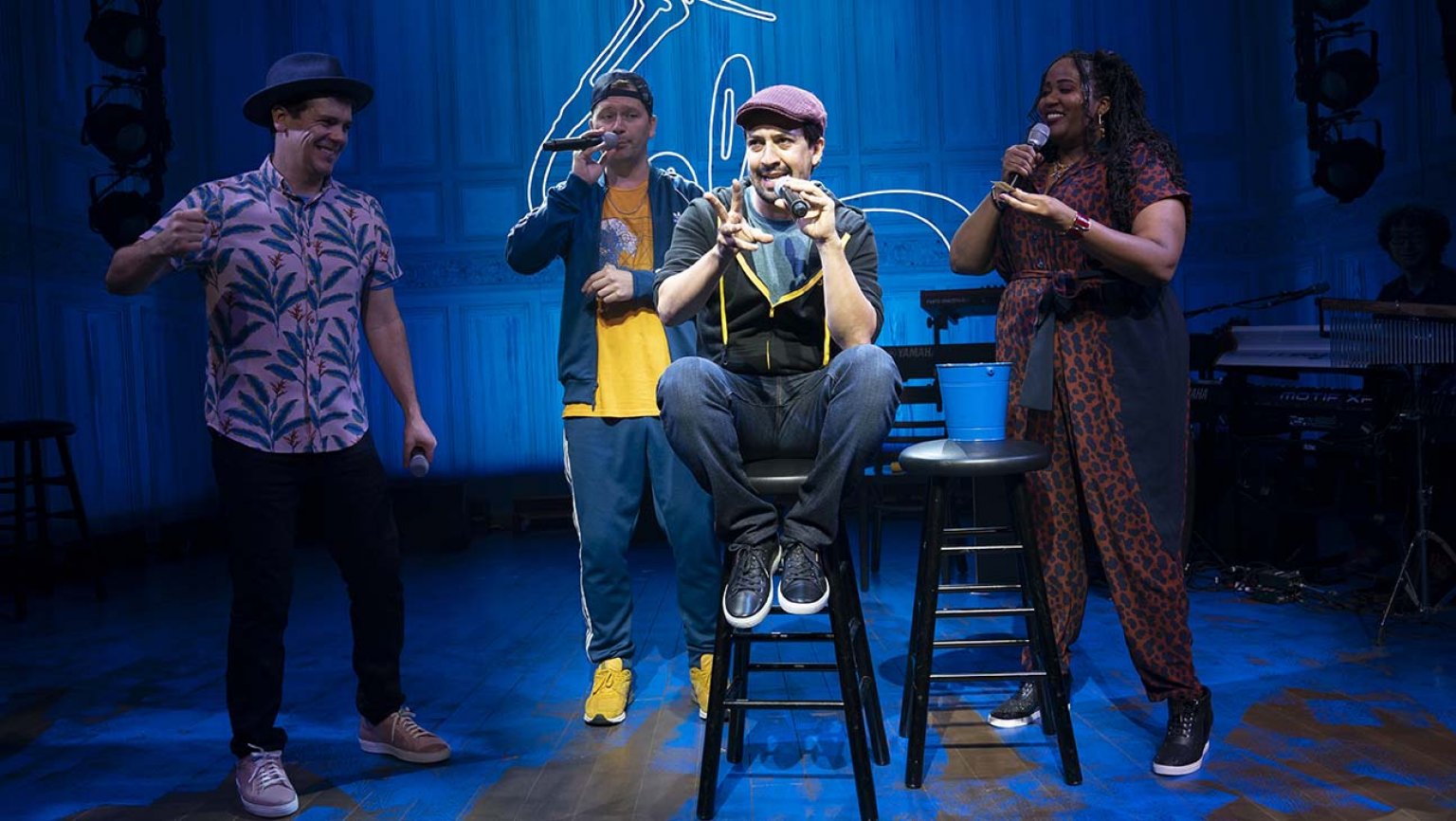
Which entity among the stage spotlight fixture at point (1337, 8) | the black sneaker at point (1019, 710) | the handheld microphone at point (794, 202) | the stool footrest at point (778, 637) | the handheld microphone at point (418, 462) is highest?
the stage spotlight fixture at point (1337, 8)

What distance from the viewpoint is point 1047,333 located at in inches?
106

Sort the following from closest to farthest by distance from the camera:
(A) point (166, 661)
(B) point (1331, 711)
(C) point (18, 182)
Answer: (B) point (1331, 711), (A) point (166, 661), (C) point (18, 182)

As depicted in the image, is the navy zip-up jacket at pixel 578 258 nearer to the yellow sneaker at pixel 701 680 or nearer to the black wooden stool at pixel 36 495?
the yellow sneaker at pixel 701 680

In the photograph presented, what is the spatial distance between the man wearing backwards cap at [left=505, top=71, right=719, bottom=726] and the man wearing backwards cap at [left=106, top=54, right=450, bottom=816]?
0.62 meters

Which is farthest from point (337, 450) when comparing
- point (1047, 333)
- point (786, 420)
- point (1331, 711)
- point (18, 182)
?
point (18, 182)

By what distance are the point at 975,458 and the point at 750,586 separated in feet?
1.81

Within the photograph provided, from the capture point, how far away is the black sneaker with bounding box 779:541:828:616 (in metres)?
2.17

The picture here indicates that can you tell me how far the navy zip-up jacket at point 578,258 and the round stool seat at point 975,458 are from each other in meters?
0.99

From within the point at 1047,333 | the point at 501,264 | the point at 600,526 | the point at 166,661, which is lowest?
the point at 166,661

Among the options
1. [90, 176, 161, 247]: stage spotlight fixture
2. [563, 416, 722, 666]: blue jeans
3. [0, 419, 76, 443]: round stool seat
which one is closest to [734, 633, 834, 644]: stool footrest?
[563, 416, 722, 666]: blue jeans

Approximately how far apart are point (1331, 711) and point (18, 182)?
736 cm

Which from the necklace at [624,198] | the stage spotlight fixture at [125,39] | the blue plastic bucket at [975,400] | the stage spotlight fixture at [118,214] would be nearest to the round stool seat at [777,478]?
the blue plastic bucket at [975,400]

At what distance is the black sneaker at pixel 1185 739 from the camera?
2.58 metres

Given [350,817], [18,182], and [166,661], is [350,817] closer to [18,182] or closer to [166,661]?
[166,661]
